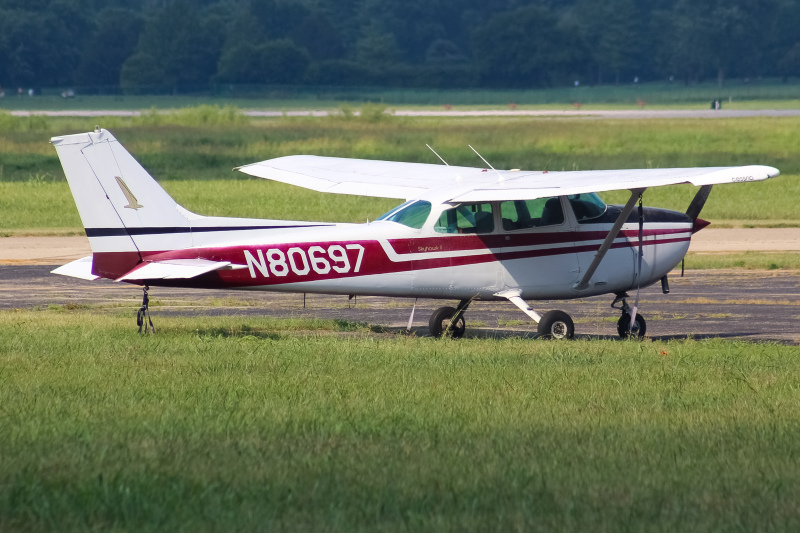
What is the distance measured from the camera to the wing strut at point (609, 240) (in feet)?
41.0

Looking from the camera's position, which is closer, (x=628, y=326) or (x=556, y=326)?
(x=556, y=326)

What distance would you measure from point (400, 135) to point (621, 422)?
3917cm

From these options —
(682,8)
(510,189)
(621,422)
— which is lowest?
(621,422)

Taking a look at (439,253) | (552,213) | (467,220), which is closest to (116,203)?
(439,253)

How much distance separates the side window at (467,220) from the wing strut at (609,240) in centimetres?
127

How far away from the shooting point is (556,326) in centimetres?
1305

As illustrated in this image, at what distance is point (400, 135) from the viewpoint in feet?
151

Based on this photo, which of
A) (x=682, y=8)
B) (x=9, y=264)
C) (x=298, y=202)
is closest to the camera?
(x=9, y=264)

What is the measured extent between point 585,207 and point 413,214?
2116mm

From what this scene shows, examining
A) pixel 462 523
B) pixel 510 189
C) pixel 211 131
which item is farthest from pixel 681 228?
pixel 211 131

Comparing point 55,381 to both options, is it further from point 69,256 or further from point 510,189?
point 69,256

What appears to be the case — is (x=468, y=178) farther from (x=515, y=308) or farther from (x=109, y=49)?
(x=109, y=49)

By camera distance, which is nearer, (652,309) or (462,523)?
(462,523)

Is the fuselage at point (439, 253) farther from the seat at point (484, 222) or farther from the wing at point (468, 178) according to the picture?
the wing at point (468, 178)
